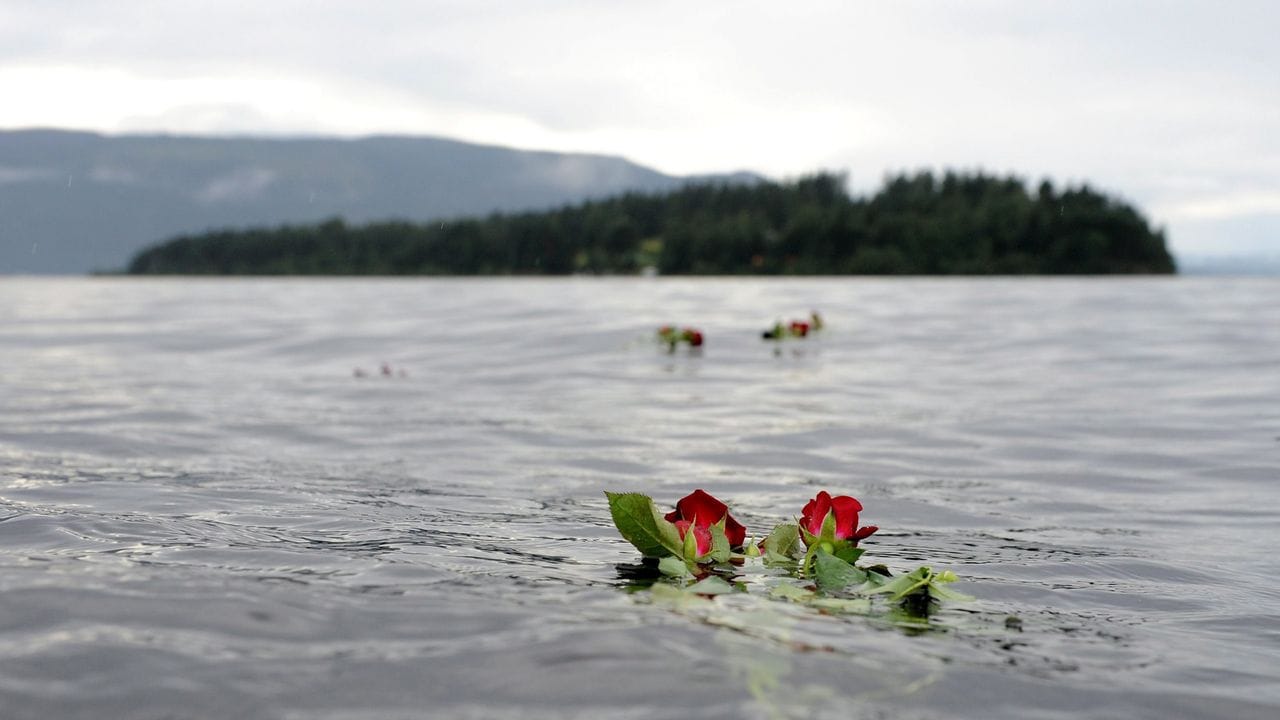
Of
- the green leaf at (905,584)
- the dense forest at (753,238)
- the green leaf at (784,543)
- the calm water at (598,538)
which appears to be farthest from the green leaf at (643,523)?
the dense forest at (753,238)

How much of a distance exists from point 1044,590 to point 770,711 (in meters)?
1.93

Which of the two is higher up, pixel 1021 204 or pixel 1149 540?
pixel 1021 204

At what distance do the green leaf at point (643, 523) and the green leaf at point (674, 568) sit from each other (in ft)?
0.33

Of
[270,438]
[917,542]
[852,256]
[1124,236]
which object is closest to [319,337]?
[270,438]

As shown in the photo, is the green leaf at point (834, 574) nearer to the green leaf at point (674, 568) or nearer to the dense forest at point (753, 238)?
the green leaf at point (674, 568)

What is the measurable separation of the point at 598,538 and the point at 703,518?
32.1 inches

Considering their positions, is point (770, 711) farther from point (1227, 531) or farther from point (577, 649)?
point (1227, 531)

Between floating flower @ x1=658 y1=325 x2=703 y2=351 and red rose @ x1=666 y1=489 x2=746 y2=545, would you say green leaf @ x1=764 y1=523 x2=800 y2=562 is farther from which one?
floating flower @ x1=658 y1=325 x2=703 y2=351

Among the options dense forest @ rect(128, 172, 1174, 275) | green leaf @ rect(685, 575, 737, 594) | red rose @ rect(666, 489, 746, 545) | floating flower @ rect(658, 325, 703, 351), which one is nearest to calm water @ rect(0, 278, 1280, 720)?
green leaf @ rect(685, 575, 737, 594)

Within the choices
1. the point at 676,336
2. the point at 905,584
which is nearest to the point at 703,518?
the point at 905,584

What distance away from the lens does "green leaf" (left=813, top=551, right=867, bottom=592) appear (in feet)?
11.4

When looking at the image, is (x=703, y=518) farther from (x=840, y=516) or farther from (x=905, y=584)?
(x=905, y=584)

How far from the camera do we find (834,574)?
11.5 ft

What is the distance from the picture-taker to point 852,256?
128 meters
